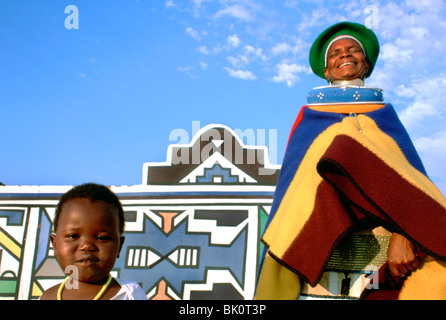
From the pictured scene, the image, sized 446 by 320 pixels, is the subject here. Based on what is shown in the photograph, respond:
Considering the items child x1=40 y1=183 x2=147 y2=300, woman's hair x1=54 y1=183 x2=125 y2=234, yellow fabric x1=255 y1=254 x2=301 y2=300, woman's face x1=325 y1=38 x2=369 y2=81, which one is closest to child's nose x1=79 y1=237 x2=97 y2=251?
child x1=40 y1=183 x2=147 y2=300

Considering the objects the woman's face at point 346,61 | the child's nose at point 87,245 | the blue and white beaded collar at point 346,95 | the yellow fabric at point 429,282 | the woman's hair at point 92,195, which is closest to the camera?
the yellow fabric at point 429,282

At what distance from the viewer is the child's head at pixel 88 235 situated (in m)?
1.36

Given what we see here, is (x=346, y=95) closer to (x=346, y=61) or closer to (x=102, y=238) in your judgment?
(x=346, y=61)

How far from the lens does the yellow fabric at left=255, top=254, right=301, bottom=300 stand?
137 cm

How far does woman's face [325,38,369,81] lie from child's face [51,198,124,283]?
3.76ft

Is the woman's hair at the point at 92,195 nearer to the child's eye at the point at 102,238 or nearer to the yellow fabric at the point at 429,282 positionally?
the child's eye at the point at 102,238

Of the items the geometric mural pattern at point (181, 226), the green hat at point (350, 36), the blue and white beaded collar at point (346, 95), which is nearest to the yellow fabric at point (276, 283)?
the blue and white beaded collar at point (346, 95)

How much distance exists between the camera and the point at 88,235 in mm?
1381

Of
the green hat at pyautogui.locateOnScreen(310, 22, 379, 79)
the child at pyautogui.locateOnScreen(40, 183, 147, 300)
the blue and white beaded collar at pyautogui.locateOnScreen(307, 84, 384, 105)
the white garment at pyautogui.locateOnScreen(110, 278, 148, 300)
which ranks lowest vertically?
the white garment at pyautogui.locateOnScreen(110, 278, 148, 300)

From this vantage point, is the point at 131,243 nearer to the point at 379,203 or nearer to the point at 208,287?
the point at 208,287

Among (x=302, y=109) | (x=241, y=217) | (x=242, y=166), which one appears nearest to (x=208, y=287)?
(x=241, y=217)

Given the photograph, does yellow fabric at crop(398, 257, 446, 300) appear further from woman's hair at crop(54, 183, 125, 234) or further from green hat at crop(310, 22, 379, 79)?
woman's hair at crop(54, 183, 125, 234)

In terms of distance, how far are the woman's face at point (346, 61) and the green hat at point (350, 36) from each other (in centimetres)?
3
